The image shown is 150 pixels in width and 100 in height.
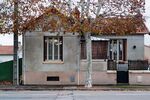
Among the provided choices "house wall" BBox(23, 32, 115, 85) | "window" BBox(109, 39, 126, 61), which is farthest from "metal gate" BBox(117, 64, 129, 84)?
"window" BBox(109, 39, 126, 61)

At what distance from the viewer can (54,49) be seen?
1320 inches

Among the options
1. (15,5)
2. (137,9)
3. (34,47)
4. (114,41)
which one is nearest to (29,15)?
(15,5)

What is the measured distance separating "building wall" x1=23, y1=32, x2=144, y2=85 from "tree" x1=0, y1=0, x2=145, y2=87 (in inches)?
104

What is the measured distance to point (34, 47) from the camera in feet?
109

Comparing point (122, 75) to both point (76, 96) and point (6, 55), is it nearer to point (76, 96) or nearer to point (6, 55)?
point (76, 96)

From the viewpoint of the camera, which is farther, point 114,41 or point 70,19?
point 114,41

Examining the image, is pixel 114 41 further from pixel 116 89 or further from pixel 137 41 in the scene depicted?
pixel 116 89

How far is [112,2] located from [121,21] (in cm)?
133

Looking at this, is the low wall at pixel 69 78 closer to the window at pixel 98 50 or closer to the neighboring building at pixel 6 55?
the window at pixel 98 50

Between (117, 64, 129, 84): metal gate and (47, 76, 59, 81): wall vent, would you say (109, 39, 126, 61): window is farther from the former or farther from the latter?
(47, 76, 59, 81): wall vent

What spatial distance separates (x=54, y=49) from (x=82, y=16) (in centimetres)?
488

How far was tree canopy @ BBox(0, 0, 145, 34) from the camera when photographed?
29344 mm

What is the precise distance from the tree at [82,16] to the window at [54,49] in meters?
3.35

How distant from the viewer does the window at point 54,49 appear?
1320 inches
